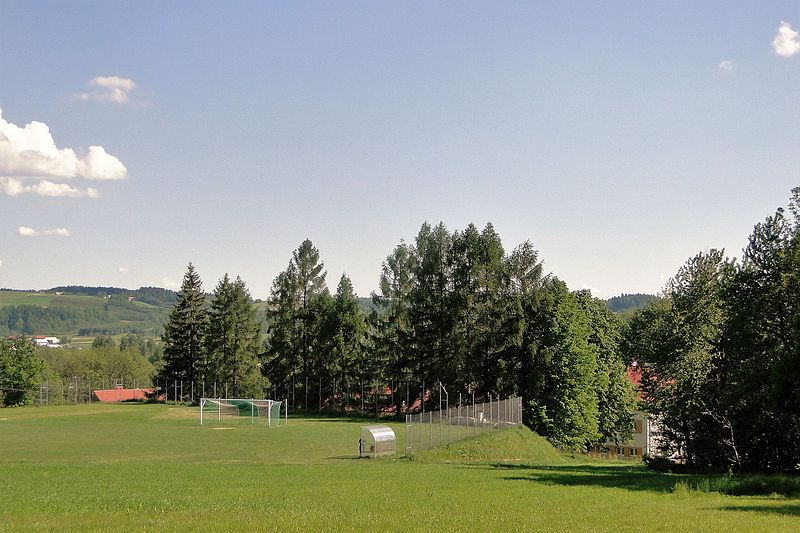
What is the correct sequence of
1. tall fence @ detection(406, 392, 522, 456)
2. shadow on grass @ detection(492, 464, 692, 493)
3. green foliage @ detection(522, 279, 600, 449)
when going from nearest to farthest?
shadow on grass @ detection(492, 464, 692, 493)
tall fence @ detection(406, 392, 522, 456)
green foliage @ detection(522, 279, 600, 449)

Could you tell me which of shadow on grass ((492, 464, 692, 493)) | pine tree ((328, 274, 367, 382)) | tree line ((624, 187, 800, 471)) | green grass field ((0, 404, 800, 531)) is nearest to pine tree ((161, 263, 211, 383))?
pine tree ((328, 274, 367, 382))

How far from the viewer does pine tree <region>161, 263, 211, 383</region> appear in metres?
101

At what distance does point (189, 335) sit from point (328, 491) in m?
81.5

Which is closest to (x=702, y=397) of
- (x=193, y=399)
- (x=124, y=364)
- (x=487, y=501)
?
(x=487, y=501)

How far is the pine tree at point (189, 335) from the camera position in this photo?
10100 centimetres

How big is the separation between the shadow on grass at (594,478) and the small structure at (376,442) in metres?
7.85

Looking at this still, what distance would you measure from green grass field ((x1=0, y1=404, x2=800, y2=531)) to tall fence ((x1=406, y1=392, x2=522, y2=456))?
41.3 inches

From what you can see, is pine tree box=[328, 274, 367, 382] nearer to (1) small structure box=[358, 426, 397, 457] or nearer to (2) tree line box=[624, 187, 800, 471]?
(1) small structure box=[358, 426, 397, 457]

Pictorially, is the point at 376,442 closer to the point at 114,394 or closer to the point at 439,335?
the point at 439,335

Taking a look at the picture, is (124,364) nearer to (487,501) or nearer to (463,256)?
(463,256)

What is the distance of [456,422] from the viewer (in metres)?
49.7

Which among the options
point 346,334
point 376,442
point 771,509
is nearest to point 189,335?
point 346,334

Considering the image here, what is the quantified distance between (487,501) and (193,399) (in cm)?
8480

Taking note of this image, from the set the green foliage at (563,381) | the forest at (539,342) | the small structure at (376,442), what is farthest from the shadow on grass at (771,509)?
the green foliage at (563,381)
